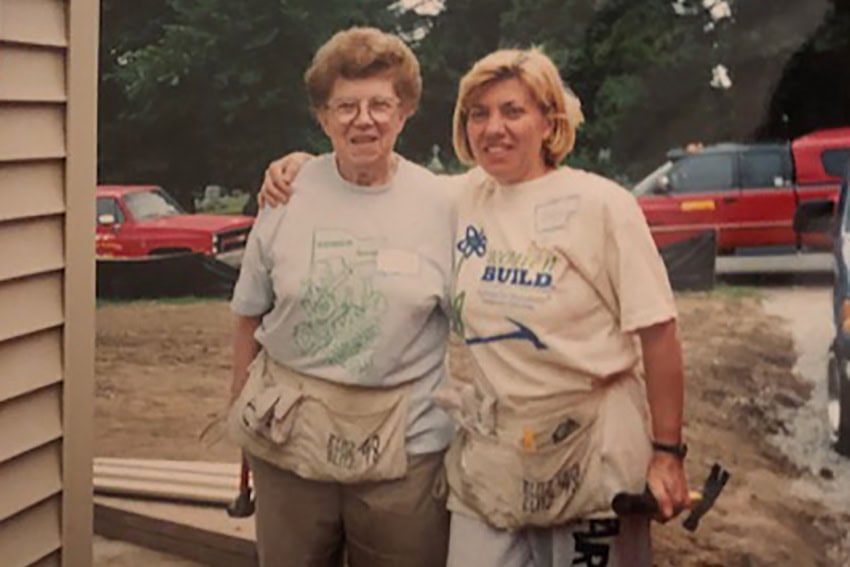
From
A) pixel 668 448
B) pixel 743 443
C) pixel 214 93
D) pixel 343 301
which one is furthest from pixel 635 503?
pixel 214 93

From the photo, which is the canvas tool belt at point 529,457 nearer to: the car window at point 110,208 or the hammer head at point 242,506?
the hammer head at point 242,506

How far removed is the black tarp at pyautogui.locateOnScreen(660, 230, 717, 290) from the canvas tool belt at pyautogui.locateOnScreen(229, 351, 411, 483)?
0.55 metres

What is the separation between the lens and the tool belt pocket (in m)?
2.24

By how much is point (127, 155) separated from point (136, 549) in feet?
2.76

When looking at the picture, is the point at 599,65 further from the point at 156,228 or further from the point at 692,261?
the point at 156,228

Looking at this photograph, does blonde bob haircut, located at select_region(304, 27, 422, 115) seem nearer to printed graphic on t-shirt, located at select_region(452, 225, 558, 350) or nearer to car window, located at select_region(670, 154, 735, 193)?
printed graphic on t-shirt, located at select_region(452, 225, 558, 350)

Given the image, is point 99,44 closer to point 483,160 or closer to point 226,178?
point 226,178

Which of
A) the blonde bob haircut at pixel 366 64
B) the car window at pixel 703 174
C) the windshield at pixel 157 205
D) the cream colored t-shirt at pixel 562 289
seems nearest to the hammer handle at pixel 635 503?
the cream colored t-shirt at pixel 562 289

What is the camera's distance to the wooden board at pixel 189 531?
2543 millimetres

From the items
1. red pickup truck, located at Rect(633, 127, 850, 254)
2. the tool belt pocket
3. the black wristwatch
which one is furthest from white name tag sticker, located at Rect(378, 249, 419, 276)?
the black wristwatch

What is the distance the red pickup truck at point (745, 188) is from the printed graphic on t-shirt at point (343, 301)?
535 mm

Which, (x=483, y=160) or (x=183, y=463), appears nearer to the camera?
(x=483, y=160)

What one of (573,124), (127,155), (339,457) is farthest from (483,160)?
(127,155)

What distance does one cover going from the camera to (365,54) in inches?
91.9
